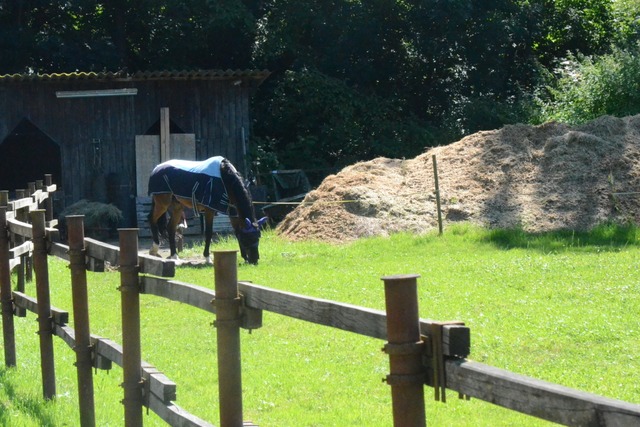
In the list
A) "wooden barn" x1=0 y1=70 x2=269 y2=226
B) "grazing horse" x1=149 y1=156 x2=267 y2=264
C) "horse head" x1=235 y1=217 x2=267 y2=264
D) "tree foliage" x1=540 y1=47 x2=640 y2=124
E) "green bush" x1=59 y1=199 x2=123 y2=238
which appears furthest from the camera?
"tree foliage" x1=540 y1=47 x2=640 y2=124

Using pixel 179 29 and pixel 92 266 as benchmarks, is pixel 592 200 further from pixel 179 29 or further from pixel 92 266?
pixel 179 29

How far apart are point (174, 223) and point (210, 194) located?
1359 millimetres

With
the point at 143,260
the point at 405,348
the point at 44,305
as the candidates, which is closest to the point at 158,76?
the point at 44,305

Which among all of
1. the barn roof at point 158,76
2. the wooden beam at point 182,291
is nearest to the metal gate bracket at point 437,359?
the wooden beam at point 182,291

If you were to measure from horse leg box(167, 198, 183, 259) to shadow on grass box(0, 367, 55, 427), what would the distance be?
850 centimetres

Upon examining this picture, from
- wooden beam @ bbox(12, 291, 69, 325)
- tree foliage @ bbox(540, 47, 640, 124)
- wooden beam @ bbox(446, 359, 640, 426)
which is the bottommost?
wooden beam @ bbox(12, 291, 69, 325)

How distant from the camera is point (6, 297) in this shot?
812 centimetres

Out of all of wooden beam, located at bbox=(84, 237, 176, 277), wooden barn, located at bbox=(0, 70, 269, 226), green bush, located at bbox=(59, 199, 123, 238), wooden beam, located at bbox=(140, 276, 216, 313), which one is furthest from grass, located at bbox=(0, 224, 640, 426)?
wooden barn, located at bbox=(0, 70, 269, 226)

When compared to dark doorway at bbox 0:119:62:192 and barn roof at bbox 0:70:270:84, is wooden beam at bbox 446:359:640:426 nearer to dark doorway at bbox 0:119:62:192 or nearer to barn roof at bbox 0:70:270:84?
barn roof at bbox 0:70:270:84

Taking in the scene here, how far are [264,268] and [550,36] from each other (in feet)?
65.9

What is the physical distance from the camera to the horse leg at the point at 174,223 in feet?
52.4

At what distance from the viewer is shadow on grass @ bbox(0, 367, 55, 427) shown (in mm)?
6219

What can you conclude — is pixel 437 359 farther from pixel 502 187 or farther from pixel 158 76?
pixel 158 76

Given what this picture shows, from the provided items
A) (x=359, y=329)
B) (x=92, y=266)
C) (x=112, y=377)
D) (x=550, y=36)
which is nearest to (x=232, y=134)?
(x=550, y=36)
